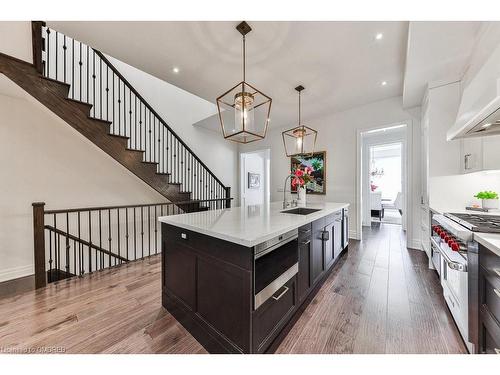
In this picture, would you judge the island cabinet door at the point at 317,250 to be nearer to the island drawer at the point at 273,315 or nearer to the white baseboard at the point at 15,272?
the island drawer at the point at 273,315

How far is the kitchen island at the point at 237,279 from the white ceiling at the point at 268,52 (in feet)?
6.45

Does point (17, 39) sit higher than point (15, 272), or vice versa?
point (17, 39)

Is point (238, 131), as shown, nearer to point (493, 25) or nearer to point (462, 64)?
point (493, 25)

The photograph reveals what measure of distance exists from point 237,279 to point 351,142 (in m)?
4.07

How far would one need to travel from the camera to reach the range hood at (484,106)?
1207mm

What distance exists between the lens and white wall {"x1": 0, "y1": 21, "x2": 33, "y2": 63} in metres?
1.86

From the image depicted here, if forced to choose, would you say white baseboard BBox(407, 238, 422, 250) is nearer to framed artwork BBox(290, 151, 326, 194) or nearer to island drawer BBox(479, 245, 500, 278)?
framed artwork BBox(290, 151, 326, 194)

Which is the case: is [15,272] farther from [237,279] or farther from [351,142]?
[351,142]

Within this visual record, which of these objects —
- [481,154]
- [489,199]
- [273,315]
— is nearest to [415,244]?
[489,199]

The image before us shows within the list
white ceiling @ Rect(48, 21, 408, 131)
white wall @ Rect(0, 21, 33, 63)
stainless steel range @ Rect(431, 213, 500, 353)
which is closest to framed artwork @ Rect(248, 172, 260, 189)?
white ceiling @ Rect(48, 21, 408, 131)

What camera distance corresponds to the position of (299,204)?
2.90m

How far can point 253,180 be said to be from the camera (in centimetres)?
715

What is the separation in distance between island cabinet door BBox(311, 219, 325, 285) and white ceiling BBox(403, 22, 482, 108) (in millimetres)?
2059
